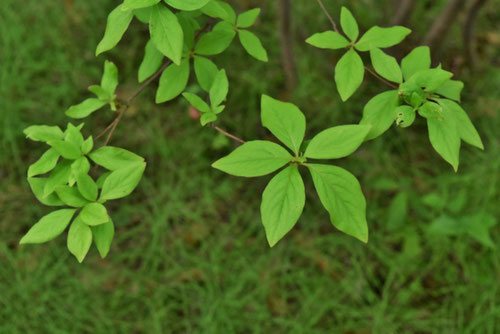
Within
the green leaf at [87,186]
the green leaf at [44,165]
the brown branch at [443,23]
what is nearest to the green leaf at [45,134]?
the green leaf at [44,165]

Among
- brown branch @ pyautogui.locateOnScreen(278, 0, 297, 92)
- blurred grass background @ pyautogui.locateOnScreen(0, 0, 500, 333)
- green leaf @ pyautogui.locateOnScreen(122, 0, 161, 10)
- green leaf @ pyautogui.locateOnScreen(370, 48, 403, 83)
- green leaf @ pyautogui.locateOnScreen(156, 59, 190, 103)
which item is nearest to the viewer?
green leaf @ pyautogui.locateOnScreen(122, 0, 161, 10)

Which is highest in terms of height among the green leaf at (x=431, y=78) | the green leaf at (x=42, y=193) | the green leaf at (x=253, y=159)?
the green leaf at (x=431, y=78)

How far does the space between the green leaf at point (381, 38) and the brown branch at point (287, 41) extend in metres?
0.84

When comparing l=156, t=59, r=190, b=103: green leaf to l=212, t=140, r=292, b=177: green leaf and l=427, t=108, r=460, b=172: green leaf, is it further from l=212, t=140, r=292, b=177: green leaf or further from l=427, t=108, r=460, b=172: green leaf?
l=427, t=108, r=460, b=172: green leaf

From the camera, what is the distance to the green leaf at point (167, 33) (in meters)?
0.93

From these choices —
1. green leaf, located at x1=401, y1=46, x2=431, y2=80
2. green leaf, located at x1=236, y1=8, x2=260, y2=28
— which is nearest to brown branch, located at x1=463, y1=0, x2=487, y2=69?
green leaf, located at x1=401, y1=46, x2=431, y2=80

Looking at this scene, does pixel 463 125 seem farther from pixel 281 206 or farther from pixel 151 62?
pixel 151 62

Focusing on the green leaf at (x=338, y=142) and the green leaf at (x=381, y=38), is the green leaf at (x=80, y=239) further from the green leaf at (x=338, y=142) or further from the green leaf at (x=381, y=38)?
the green leaf at (x=381, y=38)

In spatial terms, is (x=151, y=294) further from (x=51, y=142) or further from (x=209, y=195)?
(x=51, y=142)

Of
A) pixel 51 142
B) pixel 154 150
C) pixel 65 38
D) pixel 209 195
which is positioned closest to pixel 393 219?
pixel 209 195

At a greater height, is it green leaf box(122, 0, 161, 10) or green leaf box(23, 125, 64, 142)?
green leaf box(122, 0, 161, 10)

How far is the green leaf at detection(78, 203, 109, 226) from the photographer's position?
938 millimetres

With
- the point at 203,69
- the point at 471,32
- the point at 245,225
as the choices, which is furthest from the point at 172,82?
the point at 471,32

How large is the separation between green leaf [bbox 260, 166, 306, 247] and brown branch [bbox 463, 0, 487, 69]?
5.09ft
